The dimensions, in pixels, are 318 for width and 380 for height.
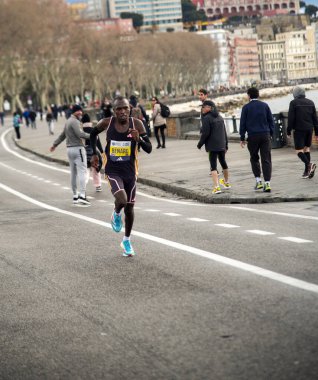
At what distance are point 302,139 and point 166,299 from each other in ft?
40.3

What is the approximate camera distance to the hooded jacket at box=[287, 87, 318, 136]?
2086 centimetres

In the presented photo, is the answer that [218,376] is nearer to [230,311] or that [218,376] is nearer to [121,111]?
[230,311]

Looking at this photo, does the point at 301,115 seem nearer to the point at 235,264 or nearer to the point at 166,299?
the point at 235,264

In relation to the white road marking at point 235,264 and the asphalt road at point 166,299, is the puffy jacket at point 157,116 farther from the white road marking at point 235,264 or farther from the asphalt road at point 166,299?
the asphalt road at point 166,299

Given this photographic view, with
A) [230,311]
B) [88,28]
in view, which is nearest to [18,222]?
[230,311]

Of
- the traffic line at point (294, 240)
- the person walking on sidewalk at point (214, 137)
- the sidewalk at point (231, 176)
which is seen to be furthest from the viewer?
the person walking on sidewalk at point (214, 137)

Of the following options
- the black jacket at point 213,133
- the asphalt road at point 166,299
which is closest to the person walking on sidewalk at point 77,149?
the black jacket at point 213,133

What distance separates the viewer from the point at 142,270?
11.0 meters

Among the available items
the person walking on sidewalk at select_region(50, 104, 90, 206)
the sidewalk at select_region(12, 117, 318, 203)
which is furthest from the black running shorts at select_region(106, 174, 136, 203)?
the person walking on sidewalk at select_region(50, 104, 90, 206)

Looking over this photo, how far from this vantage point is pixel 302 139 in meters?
21.1

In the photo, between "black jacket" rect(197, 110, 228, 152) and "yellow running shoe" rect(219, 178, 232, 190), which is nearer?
"black jacket" rect(197, 110, 228, 152)

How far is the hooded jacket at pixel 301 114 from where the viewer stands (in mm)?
20859

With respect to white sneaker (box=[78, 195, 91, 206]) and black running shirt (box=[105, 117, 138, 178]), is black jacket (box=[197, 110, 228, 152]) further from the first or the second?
black running shirt (box=[105, 117, 138, 178])

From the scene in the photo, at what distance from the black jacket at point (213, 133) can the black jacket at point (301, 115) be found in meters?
1.27
